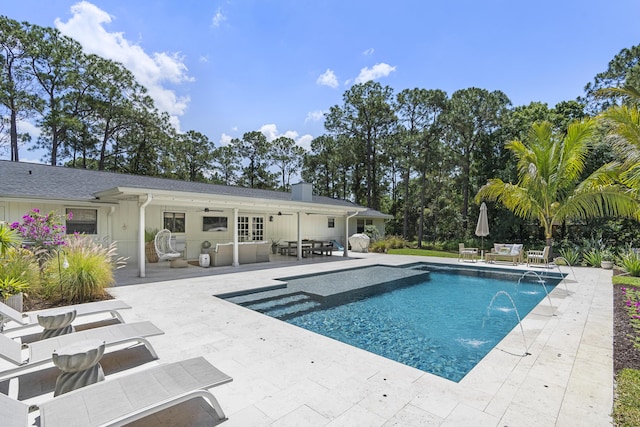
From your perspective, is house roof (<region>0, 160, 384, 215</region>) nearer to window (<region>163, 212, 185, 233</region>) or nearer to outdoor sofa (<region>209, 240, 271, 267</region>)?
window (<region>163, 212, 185, 233</region>)

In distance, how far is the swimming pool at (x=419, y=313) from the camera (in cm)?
455

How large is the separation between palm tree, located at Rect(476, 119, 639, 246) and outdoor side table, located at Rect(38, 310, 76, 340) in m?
14.6

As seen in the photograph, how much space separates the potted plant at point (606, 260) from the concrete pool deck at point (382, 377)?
24.3ft

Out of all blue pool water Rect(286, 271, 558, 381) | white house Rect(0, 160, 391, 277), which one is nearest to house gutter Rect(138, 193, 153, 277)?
white house Rect(0, 160, 391, 277)

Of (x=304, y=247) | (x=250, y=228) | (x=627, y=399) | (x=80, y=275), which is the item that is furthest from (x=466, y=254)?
(x=80, y=275)

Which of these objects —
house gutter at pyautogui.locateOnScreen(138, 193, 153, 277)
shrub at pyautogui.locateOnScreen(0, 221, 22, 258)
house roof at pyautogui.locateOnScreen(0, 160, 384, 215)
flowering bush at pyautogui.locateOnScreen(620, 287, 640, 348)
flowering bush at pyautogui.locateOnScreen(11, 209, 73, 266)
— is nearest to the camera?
flowering bush at pyautogui.locateOnScreen(620, 287, 640, 348)

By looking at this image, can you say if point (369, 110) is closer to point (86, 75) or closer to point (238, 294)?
point (86, 75)

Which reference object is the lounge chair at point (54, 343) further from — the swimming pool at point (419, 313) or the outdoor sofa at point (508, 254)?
the outdoor sofa at point (508, 254)

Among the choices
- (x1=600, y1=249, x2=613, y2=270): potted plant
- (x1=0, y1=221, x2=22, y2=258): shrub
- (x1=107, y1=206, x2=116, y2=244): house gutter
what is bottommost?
(x1=600, y1=249, x2=613, y2=270): potted plant

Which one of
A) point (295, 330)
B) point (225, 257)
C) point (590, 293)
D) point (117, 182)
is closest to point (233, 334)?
point (295, 330)

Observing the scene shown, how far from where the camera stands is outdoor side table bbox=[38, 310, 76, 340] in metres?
3.88

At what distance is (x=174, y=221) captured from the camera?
1312 cm

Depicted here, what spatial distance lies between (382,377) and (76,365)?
2.82m

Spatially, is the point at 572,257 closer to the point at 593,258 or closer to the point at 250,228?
the point at 593,258
